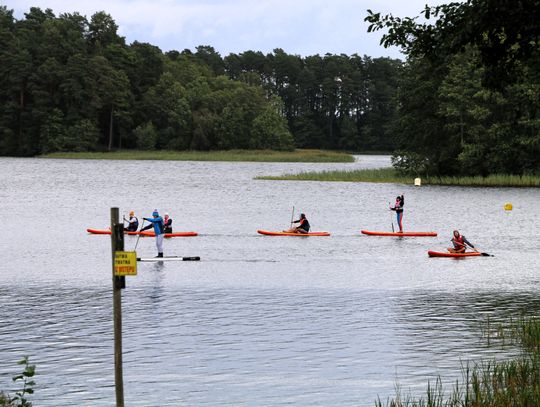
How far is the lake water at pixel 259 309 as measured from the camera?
22.0m

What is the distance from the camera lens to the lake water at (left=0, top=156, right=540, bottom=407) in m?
22.0

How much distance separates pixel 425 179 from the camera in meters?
112

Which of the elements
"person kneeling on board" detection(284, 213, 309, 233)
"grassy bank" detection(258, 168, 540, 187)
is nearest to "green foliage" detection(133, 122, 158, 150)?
"grassy bank" detection(258, 168, 540, 187)

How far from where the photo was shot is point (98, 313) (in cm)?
3044

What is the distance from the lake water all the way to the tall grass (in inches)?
40.2

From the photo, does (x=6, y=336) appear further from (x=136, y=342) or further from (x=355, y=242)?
(x=355, y=242)

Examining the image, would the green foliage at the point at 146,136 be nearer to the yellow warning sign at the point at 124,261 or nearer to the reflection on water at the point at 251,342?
the reflection on water at the point at 251,342

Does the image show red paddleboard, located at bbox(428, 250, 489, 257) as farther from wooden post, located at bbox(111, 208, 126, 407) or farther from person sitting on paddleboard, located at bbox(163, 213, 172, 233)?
wooden post, located at bbox(111, 208, 126, 407)

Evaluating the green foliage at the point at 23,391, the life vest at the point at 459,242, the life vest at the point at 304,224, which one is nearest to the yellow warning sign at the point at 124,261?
the green foliage at the point at 23,391

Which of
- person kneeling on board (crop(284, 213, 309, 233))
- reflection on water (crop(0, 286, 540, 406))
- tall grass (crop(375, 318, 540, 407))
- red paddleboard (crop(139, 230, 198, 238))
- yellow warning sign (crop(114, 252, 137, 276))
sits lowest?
reflection on water (crop(0, 286, 540, 406))

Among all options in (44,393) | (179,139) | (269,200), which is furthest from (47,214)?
(179,139)

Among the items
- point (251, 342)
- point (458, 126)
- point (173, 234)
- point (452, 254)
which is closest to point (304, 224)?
point (173, 234)

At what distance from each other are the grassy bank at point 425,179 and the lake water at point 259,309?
30.7m

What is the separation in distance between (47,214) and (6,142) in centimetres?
13129
